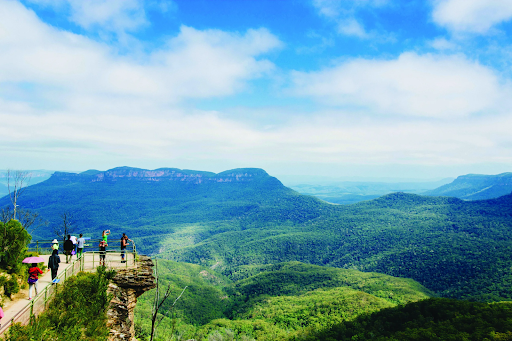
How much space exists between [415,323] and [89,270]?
65397 millimetres

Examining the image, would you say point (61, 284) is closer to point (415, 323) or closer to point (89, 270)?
point (89, 270)

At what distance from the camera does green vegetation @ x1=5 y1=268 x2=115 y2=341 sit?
40.8ft

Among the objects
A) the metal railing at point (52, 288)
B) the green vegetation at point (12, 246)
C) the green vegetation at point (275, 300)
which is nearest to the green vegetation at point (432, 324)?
the green vegetation at point (275, 300)

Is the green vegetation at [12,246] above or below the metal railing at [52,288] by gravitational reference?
above

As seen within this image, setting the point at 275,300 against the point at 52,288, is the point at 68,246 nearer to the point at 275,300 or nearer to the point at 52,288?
the point at 52,288

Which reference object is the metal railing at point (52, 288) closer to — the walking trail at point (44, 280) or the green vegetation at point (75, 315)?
the walking trail at point (44, 280)

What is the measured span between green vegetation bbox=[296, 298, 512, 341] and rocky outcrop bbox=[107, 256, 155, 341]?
50115 mm

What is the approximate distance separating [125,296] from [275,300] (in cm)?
9529

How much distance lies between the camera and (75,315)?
15375 mm

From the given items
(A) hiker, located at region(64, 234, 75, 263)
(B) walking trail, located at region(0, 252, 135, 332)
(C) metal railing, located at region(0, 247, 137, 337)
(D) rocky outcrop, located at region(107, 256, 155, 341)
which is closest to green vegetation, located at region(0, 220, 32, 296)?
(B) walking trail, located at region(0, 252, 135, 332)

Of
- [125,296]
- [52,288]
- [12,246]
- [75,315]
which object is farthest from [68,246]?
[75,315]

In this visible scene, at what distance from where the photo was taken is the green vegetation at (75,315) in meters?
12.4

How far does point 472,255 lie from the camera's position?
126 metres

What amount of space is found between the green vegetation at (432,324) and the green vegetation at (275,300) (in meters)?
11.2
